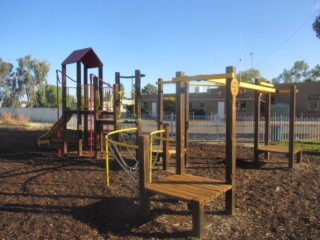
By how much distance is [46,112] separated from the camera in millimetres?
39062

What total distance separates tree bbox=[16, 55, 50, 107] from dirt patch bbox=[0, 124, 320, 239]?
53415 mm

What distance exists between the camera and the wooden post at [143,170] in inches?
170

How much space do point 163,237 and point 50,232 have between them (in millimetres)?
1419

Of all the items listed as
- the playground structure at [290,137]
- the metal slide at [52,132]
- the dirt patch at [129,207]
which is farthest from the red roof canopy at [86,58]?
the playground structure at [290,137]

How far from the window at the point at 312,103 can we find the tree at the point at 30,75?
4499cm

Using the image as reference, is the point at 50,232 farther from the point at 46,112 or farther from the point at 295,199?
the point at 46,112

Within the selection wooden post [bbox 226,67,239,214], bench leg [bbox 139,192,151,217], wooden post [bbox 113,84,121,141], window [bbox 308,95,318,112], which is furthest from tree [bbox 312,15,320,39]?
bench leg [bbox 139,192,151,217]

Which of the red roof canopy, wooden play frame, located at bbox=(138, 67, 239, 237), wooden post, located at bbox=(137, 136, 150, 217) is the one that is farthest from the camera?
the red roof canopy

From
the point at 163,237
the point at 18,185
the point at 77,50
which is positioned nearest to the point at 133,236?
the point at 163,237

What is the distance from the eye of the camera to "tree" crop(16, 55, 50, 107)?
2234 inches

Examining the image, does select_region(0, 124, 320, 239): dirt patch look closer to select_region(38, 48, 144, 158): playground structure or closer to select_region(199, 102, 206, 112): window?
select_region(38, 48, 144, 158): playground structure

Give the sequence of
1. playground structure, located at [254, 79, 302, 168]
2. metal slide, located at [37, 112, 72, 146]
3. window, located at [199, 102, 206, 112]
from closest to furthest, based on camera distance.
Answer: playground structure, located at [254, 79, 302, 168] < metal slide, located at [37, 112, 72, 146] < window, located at [199, 102, 206, 112]

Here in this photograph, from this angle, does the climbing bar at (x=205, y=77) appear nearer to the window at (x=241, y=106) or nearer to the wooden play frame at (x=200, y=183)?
the wooden play frame at (x=200, y=183)

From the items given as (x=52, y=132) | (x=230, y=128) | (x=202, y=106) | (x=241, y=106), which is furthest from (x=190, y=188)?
(x=202, y=106)
